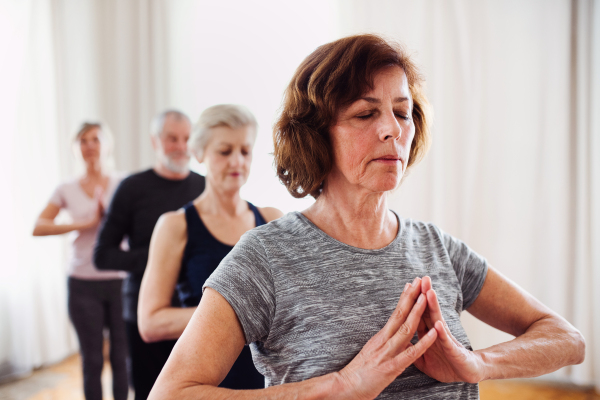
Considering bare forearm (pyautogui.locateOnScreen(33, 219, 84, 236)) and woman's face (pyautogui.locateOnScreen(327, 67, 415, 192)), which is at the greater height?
woman's face (pyautogui.locateOnScreen(327, 67, 415, 192))

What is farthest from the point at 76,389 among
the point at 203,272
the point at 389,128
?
the point at 389,128

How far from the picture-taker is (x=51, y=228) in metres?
2.76

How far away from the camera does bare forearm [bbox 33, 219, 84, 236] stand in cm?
270

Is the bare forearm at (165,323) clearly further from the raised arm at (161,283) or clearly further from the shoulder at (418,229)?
the shoulder at (418,229)

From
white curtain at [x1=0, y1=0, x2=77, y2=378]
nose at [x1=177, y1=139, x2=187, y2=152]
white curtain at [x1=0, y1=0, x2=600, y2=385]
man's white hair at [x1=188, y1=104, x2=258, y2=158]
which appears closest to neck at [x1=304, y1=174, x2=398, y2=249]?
man's white hair at [x1=188, y1=104, x2=258, y2=158]

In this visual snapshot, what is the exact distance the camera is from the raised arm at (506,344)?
2.86 feet

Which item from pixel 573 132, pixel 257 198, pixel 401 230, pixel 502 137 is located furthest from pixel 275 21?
pixel 401 230

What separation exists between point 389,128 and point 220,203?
30.8 inches

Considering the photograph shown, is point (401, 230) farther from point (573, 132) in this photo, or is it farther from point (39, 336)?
point (39, 336)

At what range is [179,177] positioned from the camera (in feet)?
7.11

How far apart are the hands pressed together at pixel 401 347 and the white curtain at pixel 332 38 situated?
2.00 m

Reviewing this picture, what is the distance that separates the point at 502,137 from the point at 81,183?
2.90 metres

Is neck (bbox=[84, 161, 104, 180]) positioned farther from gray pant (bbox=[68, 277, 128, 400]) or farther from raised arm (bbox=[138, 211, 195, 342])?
raised arm (bbox=[138, 211, 195, 342])

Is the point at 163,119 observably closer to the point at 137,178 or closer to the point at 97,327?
the point at 137,178
